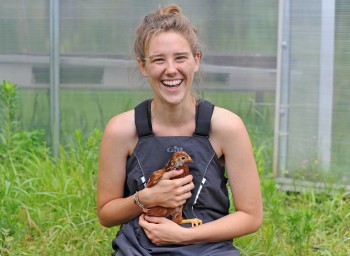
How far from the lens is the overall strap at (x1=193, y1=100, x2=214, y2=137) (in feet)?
10.1

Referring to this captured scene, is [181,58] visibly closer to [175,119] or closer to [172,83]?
[172,83]

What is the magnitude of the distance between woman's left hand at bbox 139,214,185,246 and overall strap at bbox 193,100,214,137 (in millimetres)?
365

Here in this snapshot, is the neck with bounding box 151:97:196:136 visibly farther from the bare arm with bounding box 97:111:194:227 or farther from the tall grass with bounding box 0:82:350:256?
the tall grass with bounding box 0:82:350:256

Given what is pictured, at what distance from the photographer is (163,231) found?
299 centimetres

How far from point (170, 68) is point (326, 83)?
2.74 m

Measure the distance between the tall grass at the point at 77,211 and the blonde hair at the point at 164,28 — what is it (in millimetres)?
1128

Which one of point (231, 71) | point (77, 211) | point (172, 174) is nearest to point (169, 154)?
point (172, 174)

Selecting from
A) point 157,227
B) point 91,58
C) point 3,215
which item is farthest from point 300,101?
point 157,227

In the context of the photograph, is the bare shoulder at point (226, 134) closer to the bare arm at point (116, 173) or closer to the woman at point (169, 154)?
the woman at point (169, 154)

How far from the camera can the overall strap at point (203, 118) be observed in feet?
10.1

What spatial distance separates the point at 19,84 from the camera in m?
6.14

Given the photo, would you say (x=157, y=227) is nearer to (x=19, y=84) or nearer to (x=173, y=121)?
(x=173, y=121)

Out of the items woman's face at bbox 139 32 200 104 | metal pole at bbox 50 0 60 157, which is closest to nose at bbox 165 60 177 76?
woman's face at bbox 139 32 200 104

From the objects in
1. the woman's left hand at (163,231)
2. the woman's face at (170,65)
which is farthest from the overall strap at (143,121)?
the woman's left hand at (163,231)
